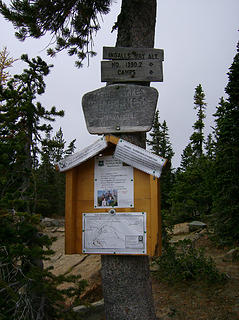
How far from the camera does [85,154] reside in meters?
2.51

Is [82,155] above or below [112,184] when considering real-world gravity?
above

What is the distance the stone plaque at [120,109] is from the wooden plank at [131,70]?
171mm

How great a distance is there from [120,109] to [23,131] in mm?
1605

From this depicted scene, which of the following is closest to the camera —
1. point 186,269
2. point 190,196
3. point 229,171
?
point 186,269

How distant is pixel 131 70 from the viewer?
113 inches

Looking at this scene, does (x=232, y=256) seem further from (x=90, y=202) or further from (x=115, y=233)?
(x=90, y=202)

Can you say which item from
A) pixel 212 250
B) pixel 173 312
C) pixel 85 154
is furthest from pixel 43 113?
pixel 212 250

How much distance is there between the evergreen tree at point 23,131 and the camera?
10.4 feet

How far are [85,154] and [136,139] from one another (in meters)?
0.65

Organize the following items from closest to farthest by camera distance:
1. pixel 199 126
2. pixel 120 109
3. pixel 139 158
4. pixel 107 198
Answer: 1. pixel 139 158
2. pixel 107 198
3. pixel 120 109
4. pixel 199 126

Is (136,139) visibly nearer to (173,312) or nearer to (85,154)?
(85,154)

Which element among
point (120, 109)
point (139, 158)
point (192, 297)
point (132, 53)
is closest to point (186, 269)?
point (192, 297)

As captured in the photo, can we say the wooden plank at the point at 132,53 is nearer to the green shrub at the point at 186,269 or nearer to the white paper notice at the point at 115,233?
the white paper notice at the point at 115,233

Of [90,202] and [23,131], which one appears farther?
[23,131]
